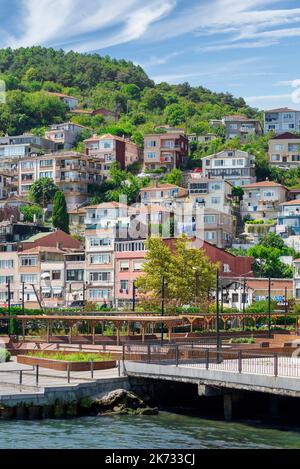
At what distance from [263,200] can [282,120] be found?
4803 centimetres

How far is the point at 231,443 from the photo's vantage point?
32.0m

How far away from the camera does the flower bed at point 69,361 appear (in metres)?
42.4

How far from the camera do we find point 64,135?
557 feet

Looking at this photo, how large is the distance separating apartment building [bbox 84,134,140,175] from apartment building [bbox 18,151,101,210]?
597 cm

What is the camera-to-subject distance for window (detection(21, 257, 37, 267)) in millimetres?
100056

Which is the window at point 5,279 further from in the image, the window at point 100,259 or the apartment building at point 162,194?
the apartment building at point 162,194

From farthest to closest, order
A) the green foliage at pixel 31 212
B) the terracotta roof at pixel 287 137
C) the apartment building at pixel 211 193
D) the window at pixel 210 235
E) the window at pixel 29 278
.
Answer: the terracotta roof at pixel 287 137, the green foliage at pixel 31 212, the apartment building at pixel 211 193, the window at pixel 210 235, the window at pixel 29 278

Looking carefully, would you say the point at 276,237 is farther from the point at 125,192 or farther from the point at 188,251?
the point at 188,251

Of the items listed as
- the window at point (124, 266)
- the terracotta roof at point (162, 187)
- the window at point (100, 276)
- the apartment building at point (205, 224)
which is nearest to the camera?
the window at point (124, 266)

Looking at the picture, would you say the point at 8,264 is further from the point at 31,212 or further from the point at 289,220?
the point at 289,220

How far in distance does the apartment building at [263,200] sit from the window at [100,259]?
37.2 meters

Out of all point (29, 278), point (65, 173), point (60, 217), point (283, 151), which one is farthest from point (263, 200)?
point (29, 278)

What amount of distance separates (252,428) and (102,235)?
216 feet

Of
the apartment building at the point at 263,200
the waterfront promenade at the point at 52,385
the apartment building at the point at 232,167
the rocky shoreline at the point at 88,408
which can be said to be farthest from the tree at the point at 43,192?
the rocky shoreline at the point at 88,408
